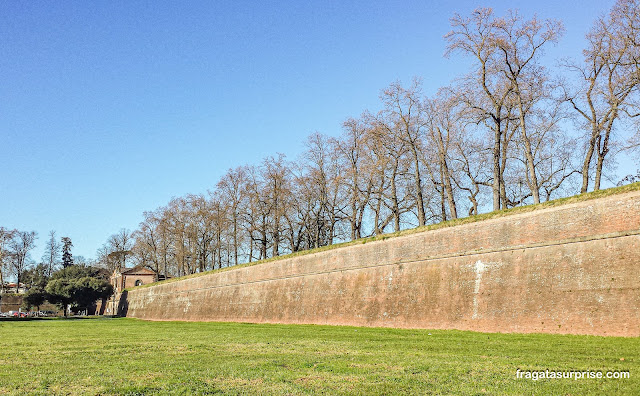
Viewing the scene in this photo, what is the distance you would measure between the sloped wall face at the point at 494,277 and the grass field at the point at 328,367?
1516mm

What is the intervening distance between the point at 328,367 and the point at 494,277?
981 centimetres

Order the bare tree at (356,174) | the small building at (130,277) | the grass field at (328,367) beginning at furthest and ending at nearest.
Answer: the small building at (130,277) < the bare tree at (356,174) < the grass field at (328,367)

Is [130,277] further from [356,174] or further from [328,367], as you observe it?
[328,367]

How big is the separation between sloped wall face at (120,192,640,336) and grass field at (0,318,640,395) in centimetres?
152

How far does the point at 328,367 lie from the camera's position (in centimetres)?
812

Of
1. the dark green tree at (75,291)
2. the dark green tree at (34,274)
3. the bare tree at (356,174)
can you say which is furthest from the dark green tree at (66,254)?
the bare tree at (356,174)

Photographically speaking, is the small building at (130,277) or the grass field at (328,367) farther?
the small building at (130,277)

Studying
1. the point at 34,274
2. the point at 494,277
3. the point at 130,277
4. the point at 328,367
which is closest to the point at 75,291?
the point at 130,277

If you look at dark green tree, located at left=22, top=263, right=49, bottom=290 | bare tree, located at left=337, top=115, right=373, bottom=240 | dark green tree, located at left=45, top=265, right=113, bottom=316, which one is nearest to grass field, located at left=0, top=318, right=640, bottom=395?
bare tree, located at left=337, top=115, right=373, bottom=240

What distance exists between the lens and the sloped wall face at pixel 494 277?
1299 centimetres

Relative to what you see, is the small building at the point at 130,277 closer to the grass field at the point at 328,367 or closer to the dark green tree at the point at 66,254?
the dark green tree at the point at 66,254

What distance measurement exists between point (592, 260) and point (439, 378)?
29.5 ft

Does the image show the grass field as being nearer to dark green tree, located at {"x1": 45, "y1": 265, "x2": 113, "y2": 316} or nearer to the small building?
dark green tree, located at {"x1": 45, "y1": 265, "x2": 113, "y2": 316}

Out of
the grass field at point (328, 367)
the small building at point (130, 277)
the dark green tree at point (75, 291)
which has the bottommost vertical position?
the grass field at point (328, 367)
